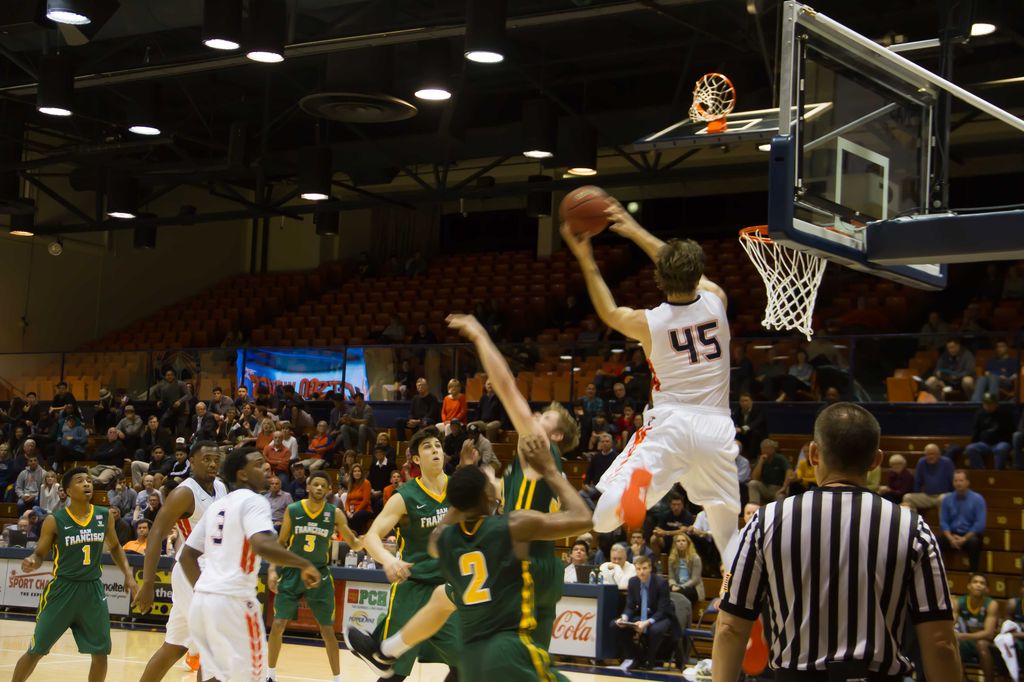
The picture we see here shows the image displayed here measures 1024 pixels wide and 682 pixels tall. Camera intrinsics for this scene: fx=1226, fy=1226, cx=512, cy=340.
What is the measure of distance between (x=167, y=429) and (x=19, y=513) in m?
2.75

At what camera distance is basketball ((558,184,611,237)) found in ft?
19.8

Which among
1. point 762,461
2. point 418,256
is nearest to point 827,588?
point 762,461

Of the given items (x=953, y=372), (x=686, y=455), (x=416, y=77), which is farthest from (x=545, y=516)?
(x=953, y=372)

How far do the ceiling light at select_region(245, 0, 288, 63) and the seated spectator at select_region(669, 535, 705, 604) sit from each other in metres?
7.15

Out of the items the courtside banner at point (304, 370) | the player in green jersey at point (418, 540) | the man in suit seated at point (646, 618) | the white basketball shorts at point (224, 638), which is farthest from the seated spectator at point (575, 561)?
the white basketball shorts at point (224, 638)

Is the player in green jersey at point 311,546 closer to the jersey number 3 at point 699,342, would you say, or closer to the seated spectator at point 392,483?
the seated spectator at point 392,483

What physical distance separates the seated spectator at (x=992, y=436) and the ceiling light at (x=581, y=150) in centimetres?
627

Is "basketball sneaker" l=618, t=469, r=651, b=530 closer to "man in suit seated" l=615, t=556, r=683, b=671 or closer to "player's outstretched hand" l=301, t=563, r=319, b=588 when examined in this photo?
"player's outstretched hand" l=301, t=563, r=319, b=588

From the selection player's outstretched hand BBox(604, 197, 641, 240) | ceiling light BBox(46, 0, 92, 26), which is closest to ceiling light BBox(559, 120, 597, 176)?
ceiling light BBox(46, 0, 92, 26)

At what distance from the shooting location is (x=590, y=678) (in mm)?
12344

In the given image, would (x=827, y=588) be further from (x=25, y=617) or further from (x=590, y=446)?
(x=25, y=617)

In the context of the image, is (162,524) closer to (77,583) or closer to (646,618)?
(77,583)

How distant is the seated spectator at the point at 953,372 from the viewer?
596 inches

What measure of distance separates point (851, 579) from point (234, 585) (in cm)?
442
